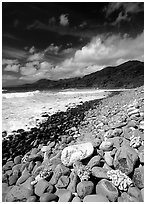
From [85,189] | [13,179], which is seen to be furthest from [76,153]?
[13,179]

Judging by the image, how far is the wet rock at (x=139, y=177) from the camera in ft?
7.19

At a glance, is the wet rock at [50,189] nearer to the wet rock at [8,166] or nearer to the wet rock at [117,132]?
the wet rock at [8,166]

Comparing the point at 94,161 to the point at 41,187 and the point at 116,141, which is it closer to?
the point at 116,141

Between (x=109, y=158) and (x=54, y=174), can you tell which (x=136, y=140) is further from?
(x=54, y=174)

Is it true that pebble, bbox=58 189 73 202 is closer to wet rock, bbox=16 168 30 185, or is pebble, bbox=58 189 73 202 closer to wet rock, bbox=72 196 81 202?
wet rock, bbox=72 196 81 202

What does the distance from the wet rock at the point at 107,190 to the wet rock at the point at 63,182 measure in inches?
18.3

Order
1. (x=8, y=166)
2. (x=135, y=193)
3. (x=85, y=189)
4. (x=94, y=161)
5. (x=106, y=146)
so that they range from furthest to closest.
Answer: (x=8, y=166) → (x=106, y=146) → (x=94, y=161) → (x=85, y=189) → (x=135, y=193)

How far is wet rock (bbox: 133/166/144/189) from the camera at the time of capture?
2192 millimetres

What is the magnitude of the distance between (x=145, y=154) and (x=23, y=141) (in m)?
3.08

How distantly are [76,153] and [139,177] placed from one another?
3.10 ft

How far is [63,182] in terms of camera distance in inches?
95.2

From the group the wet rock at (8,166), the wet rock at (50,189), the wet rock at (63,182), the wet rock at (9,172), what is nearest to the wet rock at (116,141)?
the wet rock at (63,182)

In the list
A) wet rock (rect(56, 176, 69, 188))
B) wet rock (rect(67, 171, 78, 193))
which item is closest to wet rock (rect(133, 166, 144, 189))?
wet rock (rect(67, 171, 78, 193))

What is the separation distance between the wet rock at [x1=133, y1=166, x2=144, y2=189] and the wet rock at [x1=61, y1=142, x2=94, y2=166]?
0.70 m
